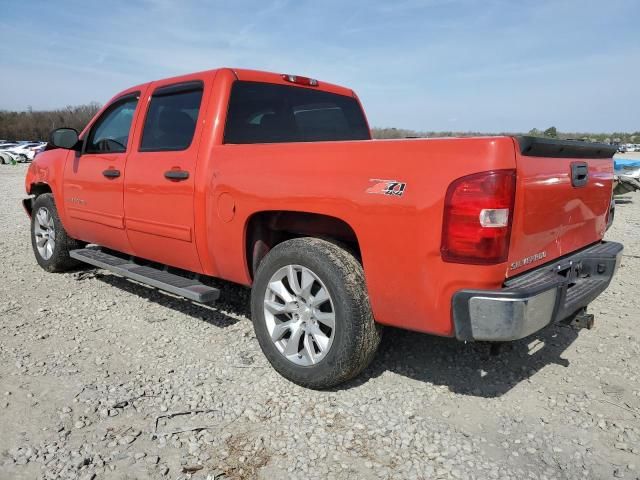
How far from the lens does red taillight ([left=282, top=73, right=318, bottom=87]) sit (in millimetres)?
4184

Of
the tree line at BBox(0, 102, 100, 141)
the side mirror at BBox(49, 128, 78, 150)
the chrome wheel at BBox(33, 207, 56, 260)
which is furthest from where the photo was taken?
the tree line at BBox(0, 102, 100, 141)

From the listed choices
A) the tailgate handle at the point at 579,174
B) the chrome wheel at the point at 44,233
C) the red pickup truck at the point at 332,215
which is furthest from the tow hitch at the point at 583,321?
the chrome wheel at the point at 44,233

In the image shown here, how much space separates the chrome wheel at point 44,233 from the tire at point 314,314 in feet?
11.2

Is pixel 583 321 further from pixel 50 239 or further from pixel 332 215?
pixel 50 239

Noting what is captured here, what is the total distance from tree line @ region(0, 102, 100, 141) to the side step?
69322 millimetres

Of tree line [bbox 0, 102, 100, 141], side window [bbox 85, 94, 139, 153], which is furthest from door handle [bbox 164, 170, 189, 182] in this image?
tree line [bbox 0, 102, 100, 141]

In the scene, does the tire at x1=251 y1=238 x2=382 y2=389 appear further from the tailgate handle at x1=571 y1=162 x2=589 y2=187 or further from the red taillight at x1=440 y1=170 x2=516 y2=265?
the tailgate handle at x1=571 y1=162 x2=589 y2=187

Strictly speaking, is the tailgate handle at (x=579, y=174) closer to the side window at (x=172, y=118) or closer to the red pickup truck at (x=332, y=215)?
the red pickup truck at (x=332, y=215)

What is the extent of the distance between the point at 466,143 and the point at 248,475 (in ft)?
5.93

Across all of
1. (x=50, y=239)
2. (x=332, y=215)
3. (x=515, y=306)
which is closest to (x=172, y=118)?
(x=332, y=215)

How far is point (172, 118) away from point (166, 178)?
0.58 meters

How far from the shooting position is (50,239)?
560 cm

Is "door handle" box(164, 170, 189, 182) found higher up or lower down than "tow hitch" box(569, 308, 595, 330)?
higher up

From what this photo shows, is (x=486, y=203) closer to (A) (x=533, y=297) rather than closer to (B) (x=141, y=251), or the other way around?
(A) (x=533, y=297)
